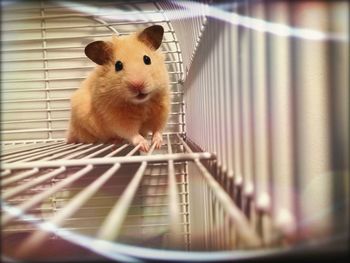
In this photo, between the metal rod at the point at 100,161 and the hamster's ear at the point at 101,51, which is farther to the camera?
the hamster's ear at the point at 101,51

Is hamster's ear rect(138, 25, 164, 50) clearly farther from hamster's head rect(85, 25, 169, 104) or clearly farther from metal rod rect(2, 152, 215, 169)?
metal rod rect(2, 152, 215, 169)

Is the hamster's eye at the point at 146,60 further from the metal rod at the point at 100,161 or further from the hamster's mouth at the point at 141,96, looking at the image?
the metal rod at the point at 100,161

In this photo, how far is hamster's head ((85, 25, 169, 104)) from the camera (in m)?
1.45

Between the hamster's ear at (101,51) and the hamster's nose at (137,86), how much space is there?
0.71ft

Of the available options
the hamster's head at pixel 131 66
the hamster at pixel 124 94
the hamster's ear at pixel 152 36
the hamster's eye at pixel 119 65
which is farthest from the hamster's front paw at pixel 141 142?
the hamster's ear at pixel 152 36

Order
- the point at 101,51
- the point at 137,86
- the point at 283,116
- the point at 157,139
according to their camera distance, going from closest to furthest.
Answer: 1. the point at 283,116
2. the point at 137,86
3. the point at 101,51
4. the point at 157,139

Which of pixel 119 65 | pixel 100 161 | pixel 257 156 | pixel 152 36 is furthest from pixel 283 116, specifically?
pixel 152 36

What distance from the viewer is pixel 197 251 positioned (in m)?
0.48

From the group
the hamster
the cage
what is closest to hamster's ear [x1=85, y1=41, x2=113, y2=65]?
the hamster

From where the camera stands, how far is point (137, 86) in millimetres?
1434

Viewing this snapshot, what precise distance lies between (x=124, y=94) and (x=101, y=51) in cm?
22

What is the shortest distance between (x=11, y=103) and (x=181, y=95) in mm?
927

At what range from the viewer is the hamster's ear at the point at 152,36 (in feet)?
5.23

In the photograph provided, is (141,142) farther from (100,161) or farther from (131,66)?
(100,161)
